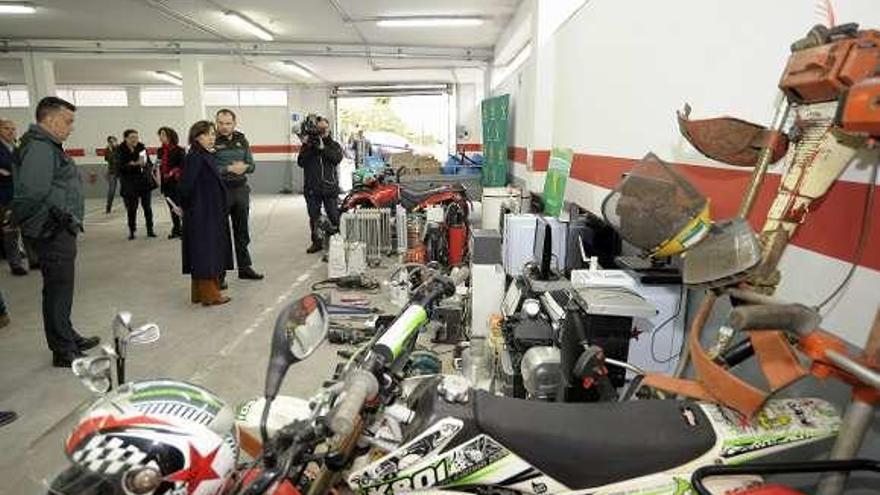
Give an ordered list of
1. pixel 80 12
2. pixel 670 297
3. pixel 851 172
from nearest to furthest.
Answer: pixel 851 172 → pixel 670 297 → pixel 80 12

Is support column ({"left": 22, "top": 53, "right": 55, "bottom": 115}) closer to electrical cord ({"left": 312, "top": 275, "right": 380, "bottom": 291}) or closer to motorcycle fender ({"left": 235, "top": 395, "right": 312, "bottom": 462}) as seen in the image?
electrical cord ({"left": 312, "top": 275, "right": 380, "bottom": 291})

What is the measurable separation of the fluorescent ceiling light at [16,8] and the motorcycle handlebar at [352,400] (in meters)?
7.78

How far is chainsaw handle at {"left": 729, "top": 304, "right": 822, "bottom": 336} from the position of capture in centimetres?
88

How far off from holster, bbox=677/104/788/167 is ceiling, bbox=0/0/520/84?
5.43 m

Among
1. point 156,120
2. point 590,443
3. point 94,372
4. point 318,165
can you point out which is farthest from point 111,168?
point 590,443

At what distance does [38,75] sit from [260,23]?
4.15 m

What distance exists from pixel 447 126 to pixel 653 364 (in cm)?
1199

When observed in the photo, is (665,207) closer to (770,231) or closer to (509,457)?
(770,231)

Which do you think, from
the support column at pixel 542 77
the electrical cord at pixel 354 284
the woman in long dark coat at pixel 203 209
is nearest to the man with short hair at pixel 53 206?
the woman in long dark coat at pixel 203 209

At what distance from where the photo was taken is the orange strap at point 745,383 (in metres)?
1.11

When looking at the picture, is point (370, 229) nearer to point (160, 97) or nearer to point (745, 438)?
point (745, 438)

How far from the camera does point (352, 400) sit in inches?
31.9

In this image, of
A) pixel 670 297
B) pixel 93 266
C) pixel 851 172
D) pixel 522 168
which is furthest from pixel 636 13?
pixel 93 266

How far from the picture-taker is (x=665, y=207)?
1.54 meters
